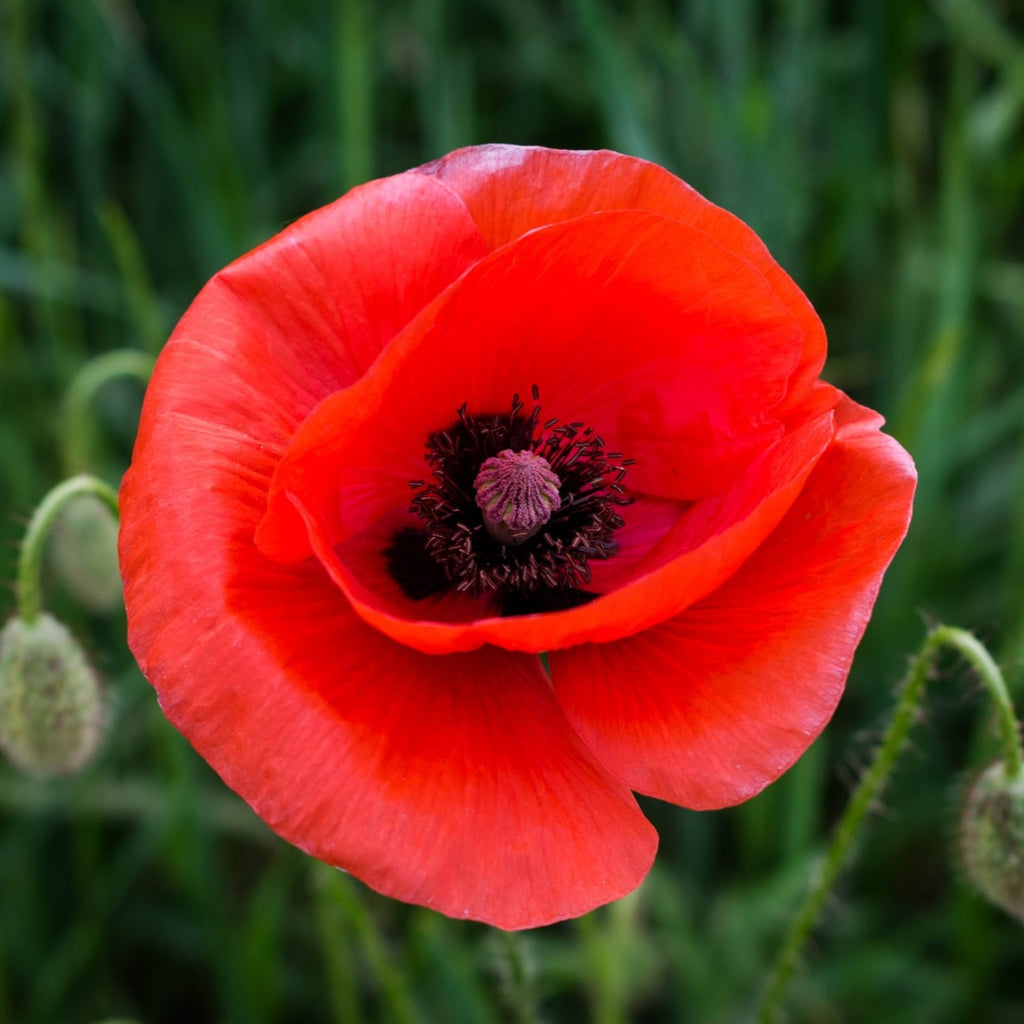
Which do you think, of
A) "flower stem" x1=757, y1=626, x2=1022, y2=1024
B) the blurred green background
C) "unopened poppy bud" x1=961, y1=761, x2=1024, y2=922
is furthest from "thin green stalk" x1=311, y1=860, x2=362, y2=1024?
"unopened poppy bud" x1=961, y1=761, x2=1024, y2=922

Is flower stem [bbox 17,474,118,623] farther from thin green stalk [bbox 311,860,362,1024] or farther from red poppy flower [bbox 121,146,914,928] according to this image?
thin green stalk [bbox 311,860,362,1024]

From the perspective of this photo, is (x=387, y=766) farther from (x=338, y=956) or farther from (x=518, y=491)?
(x=338, y=956)

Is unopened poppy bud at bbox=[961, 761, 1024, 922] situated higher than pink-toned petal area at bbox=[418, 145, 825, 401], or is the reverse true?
pink-toned petal area at bbox=[418, 145, 825, 401]

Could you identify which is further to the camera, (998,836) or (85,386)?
(85,386)

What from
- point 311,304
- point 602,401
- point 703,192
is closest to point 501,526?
point 602,401

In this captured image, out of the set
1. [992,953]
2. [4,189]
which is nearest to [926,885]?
[992,953]

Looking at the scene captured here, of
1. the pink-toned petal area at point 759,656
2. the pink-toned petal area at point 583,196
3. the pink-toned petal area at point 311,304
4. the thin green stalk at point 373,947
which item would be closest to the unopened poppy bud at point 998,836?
the pink-toned petal area at point 759,656
